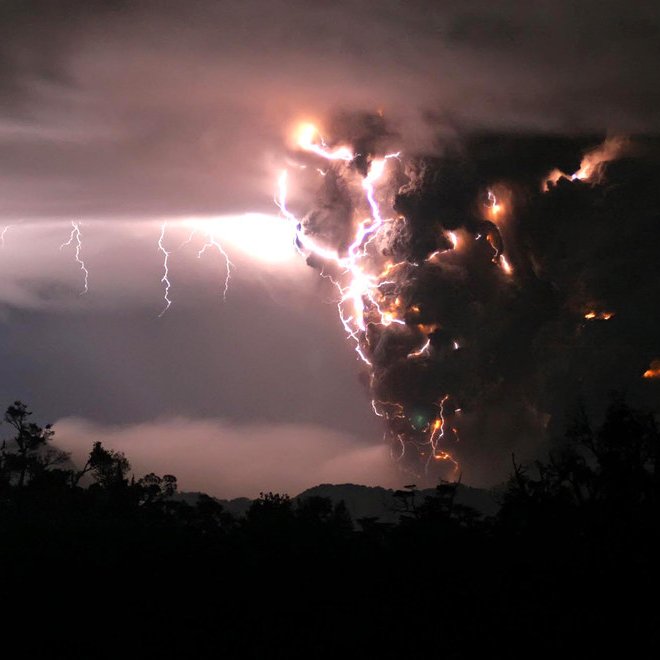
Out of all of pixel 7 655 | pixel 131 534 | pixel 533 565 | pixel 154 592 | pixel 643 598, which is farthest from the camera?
pixel 131 534

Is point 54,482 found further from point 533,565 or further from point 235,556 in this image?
point 533,565

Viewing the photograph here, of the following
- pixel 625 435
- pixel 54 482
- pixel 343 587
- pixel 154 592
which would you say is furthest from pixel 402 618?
pixel 54 482

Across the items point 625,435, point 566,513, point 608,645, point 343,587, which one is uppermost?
point 625,435

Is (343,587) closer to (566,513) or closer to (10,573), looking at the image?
(10,573)

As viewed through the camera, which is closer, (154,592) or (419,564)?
(154,592)

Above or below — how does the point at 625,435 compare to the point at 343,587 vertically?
above

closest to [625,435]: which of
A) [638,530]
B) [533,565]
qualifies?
[638,530]

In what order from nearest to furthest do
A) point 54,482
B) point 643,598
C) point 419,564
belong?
point 643,598, point 419,564, point 54,482
